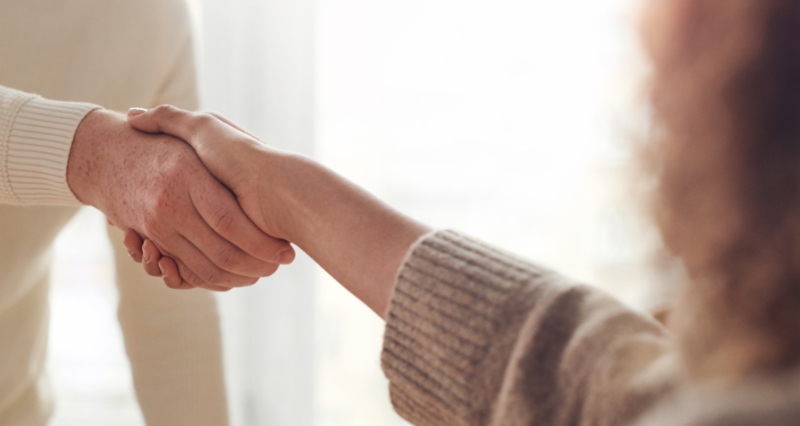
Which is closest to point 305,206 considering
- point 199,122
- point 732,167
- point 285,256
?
point 285,256

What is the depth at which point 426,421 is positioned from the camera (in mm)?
558

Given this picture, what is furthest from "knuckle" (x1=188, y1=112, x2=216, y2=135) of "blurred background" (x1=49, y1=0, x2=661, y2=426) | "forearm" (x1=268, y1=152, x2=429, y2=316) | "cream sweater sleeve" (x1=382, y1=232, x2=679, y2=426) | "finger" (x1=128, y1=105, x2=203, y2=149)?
"blurred background" (x1=49, y1=0, x2=661, y2=426)

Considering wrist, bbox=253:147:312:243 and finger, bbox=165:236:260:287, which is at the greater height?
wrist, bbox=253:147:312:243

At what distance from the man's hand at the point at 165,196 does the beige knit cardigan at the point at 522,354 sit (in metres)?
0.35

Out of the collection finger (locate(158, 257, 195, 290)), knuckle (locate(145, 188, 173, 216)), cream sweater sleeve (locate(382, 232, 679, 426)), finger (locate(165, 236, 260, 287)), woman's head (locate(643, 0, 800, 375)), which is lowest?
finger (locate(158, 257, 195, 290))

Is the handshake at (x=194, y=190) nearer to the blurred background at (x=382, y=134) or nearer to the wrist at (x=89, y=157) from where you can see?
the wrist at (x=89, y=157)

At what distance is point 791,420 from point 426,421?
30cm

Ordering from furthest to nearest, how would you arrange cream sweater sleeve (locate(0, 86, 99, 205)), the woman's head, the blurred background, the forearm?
the blurred background, cream sweater sleeve (locate(0, 86, 99, 205)), the forearm, the woman's head

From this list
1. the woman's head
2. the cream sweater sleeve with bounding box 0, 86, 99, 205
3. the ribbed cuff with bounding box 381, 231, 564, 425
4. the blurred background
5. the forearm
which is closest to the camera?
the woman's head

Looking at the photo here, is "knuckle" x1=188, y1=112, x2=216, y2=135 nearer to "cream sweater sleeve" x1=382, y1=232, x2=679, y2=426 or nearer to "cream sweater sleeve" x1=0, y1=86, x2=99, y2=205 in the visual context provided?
"cream sweater sleeve" x1=0, y1=86, x2=99, y2=205

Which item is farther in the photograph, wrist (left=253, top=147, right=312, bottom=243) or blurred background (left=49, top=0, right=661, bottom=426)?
blurred background (left=49, top=0, right=661, bottom=426)

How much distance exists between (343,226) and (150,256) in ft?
1.07

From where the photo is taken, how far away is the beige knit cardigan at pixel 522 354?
1.31 ft

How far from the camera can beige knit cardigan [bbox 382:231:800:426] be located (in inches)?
15.7
